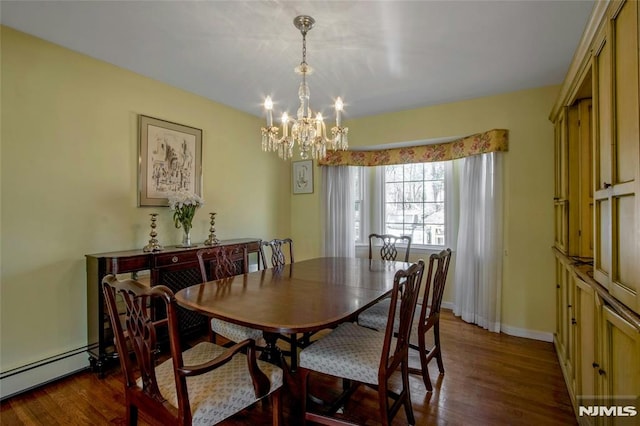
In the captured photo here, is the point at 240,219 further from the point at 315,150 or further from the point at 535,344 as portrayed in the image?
the point at 535,344

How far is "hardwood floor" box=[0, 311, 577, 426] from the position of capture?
6.21 ft

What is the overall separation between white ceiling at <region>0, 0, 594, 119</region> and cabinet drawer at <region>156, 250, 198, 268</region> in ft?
5.49

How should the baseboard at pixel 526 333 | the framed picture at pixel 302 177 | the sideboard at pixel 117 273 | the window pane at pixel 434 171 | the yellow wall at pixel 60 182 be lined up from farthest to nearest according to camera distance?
the framed picture at pixel 302 177
the window pane at pixel 434 171
the baseboard at pixel 526 333
the sideboard at pixel 117 273
the yellow wall at pixel 60 182

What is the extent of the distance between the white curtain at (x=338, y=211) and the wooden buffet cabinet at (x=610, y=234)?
2611 mm

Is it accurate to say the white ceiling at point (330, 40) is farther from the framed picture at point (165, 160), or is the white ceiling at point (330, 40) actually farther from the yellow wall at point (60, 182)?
the framed picture at point (165, 160)

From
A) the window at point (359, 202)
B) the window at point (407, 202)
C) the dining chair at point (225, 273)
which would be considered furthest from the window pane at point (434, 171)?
the dining chair at point (225, 273)

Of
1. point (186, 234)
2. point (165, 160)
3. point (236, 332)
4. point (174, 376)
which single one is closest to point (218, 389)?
point (174, 376)

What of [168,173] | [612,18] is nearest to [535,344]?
[612,18]

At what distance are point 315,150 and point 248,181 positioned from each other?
6.25ft

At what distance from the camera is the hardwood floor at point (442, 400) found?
6.21 ft

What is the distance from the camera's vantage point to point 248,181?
411 centimetres

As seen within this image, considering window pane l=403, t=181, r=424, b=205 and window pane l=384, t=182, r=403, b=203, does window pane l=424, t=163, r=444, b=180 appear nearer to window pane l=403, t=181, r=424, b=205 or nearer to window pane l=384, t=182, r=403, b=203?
window pane l=403, t=181, r=424, b=205

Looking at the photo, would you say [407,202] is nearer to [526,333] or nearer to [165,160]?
[526,333]

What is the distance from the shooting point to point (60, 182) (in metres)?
2.40
